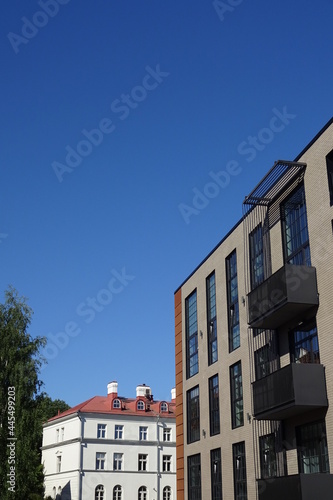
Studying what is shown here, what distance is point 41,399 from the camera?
47875 millimetres

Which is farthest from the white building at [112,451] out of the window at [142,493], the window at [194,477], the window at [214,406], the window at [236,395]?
the window at [236,395]

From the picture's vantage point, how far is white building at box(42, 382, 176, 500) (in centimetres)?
6512

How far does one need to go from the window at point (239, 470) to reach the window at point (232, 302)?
13.5 ft

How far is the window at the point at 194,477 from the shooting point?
31.1 m

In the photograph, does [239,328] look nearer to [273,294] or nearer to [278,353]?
[278,353]

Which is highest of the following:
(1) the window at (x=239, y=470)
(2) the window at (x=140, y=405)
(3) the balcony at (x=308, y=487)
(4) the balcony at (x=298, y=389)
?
(2) the window at (x=140, y=405)

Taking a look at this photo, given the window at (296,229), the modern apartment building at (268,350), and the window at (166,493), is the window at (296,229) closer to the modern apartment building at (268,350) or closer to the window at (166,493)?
the modern apartment building at (268,350)

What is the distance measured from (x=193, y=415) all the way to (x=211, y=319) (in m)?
5.23

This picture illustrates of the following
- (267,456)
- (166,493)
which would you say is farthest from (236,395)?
(166,493)

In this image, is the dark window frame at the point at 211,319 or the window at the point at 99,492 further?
the window at the point at 99,492

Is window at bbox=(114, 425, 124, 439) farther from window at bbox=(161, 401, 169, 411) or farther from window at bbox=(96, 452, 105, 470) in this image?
window at bbox=(161, 401, 169, 411)

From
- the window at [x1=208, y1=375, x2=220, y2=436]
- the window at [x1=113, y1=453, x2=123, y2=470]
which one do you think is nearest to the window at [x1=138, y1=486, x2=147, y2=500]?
the window at [x1=113, y1=453, x2=123, y2=470]

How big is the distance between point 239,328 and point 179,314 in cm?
874

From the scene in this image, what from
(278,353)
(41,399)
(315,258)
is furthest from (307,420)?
(41,399)
